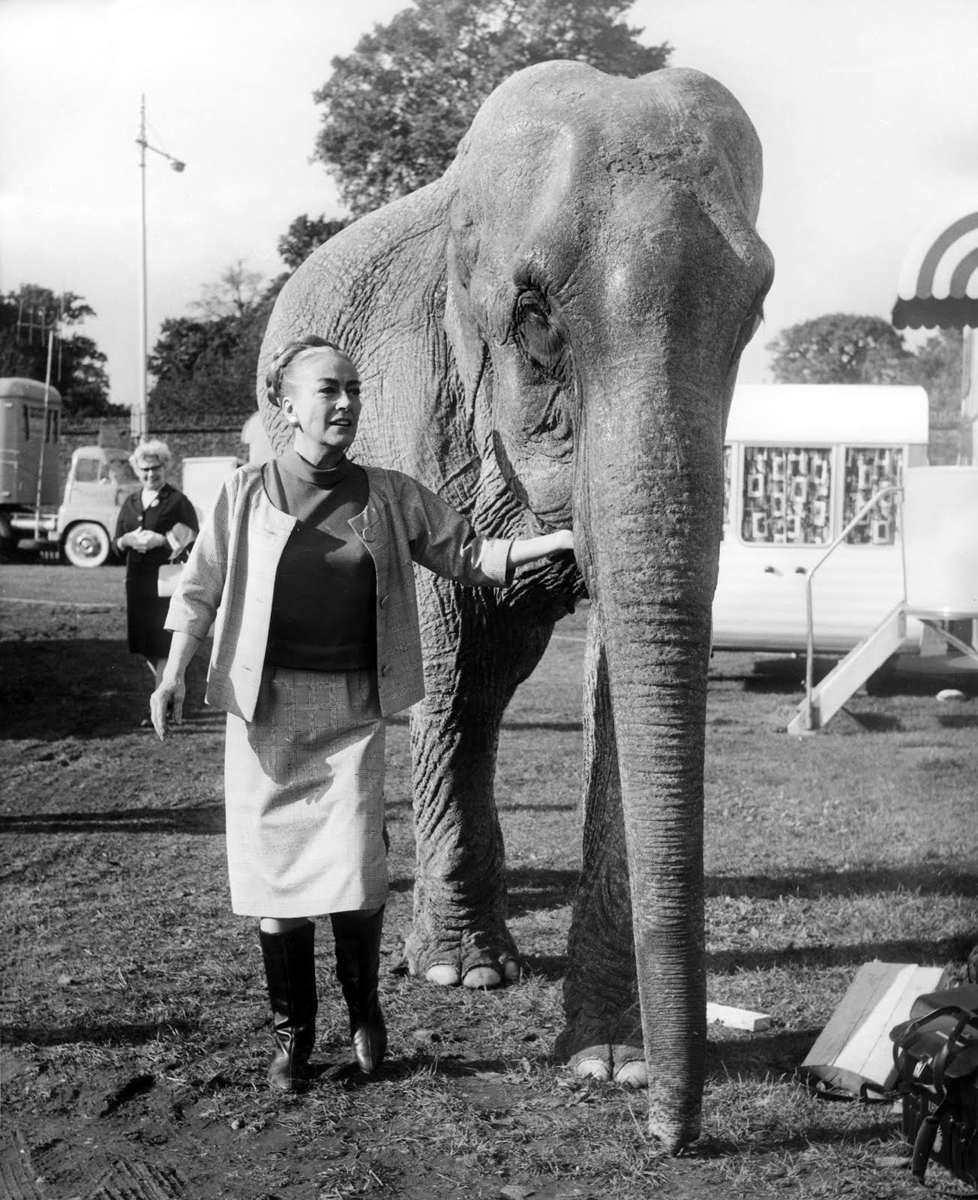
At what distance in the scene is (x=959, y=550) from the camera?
10000 millimetres

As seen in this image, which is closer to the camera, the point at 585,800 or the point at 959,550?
the point at 585,800

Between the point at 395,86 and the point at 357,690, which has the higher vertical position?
the point at 395,86

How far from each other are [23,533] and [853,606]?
2212 cm

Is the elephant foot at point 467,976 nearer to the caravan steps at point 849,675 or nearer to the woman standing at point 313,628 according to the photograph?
the woman standing at point 313,628

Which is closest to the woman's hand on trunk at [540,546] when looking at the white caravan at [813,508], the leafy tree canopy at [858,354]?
the white caravan at [813,508]

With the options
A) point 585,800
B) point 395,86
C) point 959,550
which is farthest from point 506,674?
point 959,550

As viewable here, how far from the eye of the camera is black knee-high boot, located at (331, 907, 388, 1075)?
3777 mm

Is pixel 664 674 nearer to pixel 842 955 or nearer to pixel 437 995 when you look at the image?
pixel 437 995

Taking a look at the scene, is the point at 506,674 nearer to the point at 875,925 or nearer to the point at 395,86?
the point at 875,925

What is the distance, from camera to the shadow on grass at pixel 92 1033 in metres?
4.24

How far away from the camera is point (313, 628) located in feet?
11.9

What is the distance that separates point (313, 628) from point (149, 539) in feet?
17.4

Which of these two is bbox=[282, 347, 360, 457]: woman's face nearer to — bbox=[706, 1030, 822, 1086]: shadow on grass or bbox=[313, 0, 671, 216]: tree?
bbox=[706, 1030, 822, 1086]: shadow on grass

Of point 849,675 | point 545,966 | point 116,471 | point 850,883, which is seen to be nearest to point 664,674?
point 545,966
